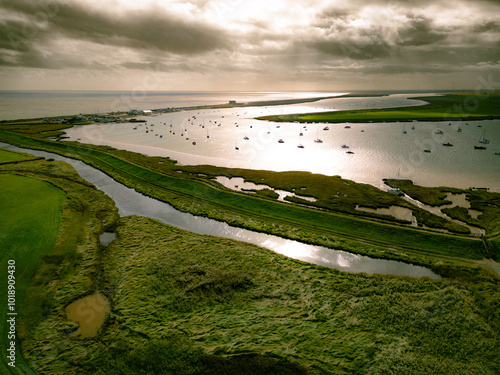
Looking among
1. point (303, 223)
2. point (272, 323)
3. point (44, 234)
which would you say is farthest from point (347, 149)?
point (44, 234)

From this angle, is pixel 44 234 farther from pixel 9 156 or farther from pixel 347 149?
pixel 347 149

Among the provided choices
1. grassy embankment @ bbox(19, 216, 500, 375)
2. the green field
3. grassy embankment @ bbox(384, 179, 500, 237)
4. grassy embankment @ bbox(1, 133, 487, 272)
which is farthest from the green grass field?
grassy embankment @ bbox(384, 179, 500, 237)

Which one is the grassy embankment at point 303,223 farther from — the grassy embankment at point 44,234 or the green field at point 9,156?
the green field at point 9,156

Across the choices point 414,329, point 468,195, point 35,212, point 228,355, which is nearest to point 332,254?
point 414,329

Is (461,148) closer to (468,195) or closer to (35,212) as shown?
(468,195)

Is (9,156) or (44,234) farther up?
(9,156)
